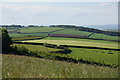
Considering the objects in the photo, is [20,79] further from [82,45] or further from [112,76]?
[82,45]

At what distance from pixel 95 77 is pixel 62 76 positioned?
1121 mm

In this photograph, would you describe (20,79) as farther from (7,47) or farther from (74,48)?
(74,48)

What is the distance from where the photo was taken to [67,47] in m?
67.6

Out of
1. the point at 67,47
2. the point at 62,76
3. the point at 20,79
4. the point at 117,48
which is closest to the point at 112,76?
the point at 62,76

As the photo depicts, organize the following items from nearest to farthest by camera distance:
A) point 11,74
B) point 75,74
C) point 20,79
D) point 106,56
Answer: point 20,79
point 11,74
point 75,74
point 106,56

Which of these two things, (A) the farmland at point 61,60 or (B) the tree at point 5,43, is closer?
(A) the farmland at point 61,60

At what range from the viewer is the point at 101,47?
70.7 m

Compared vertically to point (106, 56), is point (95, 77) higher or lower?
higher

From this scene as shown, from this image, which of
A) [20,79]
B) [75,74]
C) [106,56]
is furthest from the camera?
[106,56]

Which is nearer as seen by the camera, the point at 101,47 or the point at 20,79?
the point at 20,79

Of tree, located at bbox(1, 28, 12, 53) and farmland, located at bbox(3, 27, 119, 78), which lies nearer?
farmland, located at bbox(3, 27, 119, 78)

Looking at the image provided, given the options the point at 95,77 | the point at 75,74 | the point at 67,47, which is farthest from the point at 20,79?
the point at 67,47

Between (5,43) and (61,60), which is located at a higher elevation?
(5,43)

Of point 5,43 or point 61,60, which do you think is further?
point 5,43
